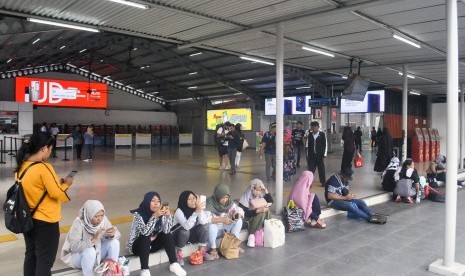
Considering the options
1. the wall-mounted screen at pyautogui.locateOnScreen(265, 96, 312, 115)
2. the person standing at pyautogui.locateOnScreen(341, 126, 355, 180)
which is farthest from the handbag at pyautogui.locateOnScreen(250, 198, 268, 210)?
the wall-mounted screen at pyautogui.locateOnScreen(265, 96, 312, 115)

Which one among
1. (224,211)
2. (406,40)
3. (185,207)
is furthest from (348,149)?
(185,207)

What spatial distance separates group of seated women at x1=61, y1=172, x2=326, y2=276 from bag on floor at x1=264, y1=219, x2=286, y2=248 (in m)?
0.14

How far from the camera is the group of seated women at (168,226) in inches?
127

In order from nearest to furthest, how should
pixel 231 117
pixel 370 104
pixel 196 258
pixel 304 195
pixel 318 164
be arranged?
pixel 196 258
pixel 304 195
pixel 318 164
pixel 370 104
pixel 231 117

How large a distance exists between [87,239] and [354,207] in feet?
14.1

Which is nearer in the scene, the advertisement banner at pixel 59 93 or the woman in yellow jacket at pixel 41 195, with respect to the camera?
the woman in yellow jacket at pixel 41 195

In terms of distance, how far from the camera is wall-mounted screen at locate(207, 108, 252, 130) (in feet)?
80.9

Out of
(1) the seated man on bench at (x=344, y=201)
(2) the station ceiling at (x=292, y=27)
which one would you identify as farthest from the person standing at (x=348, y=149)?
(1) the seated man on bench at (x=344, y=201)

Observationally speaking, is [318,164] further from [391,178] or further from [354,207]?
[354,207]

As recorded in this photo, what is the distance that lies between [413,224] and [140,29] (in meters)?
5.43

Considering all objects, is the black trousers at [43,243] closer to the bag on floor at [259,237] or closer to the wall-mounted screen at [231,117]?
the bag on floor at [259,237]

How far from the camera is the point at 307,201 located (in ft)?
18.2

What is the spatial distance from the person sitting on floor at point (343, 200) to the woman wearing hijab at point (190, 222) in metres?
2.77

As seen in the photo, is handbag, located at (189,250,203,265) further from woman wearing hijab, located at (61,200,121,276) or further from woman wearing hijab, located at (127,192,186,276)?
woman wearing hijab, located at (61,200,121,276)
